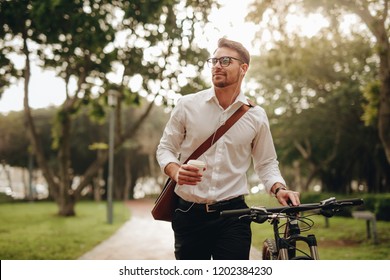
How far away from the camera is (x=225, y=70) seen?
10.4 ft

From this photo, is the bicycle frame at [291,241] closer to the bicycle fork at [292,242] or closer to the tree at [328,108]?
the bicycle fork at [292,242]

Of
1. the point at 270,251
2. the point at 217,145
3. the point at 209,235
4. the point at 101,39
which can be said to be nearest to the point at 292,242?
the point at 270,251

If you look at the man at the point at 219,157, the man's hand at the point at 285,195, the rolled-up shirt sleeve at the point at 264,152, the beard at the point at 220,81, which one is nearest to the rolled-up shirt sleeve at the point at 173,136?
the man at the point at 219,157

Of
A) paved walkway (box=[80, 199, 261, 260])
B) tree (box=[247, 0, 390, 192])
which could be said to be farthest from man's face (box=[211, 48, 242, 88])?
tree (box=[247, 0, 390, 192])

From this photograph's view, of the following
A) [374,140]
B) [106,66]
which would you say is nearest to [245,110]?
[106,66]

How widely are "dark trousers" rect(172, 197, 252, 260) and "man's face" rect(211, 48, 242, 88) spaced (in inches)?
32.9

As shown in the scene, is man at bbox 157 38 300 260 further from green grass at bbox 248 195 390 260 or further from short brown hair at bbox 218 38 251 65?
green grass at bbox 248 195 390 260

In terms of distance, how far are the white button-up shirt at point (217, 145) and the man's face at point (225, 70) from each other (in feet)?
A: 0.51

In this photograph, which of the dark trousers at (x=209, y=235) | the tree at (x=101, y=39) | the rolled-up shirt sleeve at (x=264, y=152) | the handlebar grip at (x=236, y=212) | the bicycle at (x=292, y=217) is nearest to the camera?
the handlebar grip at (x=236, y=212)

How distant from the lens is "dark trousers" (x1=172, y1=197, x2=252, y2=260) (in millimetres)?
3145

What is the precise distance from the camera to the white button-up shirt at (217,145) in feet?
10.5

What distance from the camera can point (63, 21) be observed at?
28.7ft
